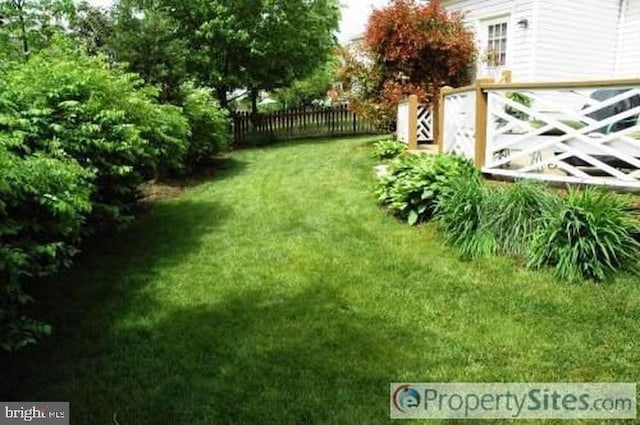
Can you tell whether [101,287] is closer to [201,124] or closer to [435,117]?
[201,124]

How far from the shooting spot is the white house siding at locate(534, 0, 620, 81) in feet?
32.9

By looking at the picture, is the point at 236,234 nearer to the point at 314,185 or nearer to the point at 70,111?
the point at 70,111

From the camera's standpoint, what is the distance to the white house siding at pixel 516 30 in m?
10.0

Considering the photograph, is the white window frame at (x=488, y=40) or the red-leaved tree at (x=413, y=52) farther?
the red-leaved tree at (x=413, y=52)

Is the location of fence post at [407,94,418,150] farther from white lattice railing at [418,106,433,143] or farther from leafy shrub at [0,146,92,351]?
leafy shrub at [0,146,92,351]

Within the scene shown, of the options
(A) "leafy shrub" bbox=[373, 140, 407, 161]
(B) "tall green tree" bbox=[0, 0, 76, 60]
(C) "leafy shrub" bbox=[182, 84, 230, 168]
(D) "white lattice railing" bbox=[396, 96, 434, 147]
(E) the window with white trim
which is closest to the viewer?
(B) "tall green tree" bbox=[0, 0, 76, 60]

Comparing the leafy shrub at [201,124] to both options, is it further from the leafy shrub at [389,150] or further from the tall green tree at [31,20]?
the leafy shrub at [389,150]

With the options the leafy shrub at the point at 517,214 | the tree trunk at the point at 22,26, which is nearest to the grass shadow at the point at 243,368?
the leafy shrub at the point at 517,214

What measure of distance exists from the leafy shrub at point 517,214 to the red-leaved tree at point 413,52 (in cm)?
651

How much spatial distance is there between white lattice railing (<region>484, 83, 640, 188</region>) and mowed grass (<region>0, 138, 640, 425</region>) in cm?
117

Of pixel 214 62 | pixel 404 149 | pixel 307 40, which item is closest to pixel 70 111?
pixel 404 149

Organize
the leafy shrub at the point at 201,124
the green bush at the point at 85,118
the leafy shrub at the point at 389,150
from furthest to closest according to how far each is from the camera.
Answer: the leafy shrub at the point at 389,150
the leafy shrub at the point at 201,124
the green bush at the point at 85,118

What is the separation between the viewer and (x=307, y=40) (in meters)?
15.7

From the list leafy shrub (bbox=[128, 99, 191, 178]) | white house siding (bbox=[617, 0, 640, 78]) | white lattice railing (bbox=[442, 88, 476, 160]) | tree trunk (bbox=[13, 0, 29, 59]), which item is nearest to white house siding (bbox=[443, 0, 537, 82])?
white house siding (bbox=[617, 0, 640, 78])
